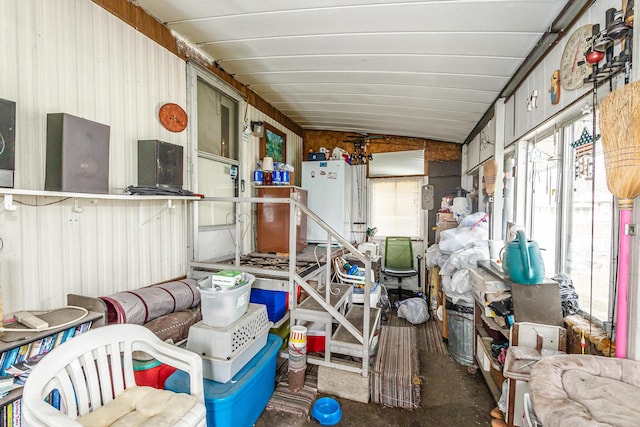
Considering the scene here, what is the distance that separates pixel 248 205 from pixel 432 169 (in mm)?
3269

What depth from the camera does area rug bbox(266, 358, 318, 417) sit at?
203cm

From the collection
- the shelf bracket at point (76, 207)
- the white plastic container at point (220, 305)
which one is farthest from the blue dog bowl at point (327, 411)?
the shelf bracket at point (76, 207)

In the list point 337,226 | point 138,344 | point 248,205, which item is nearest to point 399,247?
point 337,226

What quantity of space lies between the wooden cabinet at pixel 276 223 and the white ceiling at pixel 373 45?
124 centimetres

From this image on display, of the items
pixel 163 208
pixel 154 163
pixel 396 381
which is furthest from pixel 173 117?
pixel 396 381

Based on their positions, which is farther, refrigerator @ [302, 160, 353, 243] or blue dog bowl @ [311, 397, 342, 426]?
refrigerator @ [302, 160, 353, 243]

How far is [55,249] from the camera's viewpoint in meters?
1.68

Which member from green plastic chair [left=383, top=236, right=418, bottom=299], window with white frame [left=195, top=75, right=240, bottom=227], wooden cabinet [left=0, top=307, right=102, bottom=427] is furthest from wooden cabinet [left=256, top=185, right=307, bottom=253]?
wooden cabinet [left=0, top=307, right=102, bottom=427]

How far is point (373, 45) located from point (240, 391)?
2622 mm

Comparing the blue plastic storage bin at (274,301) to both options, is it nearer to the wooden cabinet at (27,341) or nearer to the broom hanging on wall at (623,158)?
the wooden cabinet at (27,341)

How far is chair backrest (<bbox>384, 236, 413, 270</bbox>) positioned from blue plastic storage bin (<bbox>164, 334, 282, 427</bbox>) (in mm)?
3132

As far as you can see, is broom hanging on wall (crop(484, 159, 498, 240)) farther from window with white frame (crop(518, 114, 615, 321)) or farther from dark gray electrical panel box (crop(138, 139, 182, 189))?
dark gray electrical panel box (crop(138, 139, 182, 189))

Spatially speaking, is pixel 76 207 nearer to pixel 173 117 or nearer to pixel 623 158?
pixel 173 117

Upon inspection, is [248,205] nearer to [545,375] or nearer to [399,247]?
[399,247]
